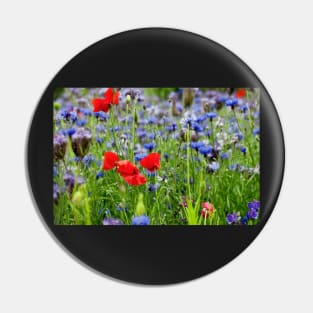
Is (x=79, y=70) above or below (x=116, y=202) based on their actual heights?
above

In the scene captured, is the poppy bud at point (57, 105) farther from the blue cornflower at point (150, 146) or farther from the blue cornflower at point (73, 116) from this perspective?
the blue cornflower at point (150, 146)

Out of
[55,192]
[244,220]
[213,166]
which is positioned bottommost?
[244,220]

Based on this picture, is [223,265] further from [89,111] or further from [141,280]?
[89,111]

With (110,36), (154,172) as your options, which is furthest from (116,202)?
(110,36)

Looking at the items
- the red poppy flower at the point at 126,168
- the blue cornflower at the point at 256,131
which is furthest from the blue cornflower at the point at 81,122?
the blue cornflower at the point at 256,131

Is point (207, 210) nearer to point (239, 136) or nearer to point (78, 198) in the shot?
point (239, 136)

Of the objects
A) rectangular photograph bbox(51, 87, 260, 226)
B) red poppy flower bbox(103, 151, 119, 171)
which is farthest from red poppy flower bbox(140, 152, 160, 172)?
red poppy flower bbox(103, 151, 119, 171)

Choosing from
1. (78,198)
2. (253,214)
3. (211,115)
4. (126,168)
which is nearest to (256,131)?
(211,115)
